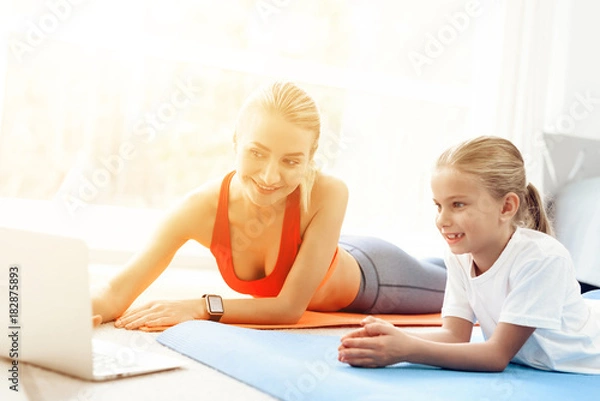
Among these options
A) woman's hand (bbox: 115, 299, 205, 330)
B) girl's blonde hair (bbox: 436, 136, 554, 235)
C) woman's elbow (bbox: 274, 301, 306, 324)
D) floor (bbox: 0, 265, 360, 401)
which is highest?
girl's blonde hair (bbox: 436, 136, 554, 235)

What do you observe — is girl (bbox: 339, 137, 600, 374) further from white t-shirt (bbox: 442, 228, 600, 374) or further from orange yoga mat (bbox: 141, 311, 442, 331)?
orange yoga mat (bbox: 141, 311, 442, 331)

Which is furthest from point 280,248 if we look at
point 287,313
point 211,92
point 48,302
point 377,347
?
point 211,92

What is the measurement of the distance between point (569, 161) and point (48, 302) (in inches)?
108

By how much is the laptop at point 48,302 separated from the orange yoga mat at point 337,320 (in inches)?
20.3

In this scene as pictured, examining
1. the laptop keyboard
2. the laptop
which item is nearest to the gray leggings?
the laptop keyboard

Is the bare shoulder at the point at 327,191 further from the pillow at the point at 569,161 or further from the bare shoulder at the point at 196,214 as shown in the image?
the pillow at the point at 569,161

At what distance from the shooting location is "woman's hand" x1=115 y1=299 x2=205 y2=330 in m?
1.74

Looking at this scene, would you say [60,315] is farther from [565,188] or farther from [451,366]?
[565,188]

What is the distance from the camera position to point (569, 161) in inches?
132

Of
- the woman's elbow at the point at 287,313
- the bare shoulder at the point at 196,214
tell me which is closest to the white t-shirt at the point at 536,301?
the woman's elbow at the point at 287,313

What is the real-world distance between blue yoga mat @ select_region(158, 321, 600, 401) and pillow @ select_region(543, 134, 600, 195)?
193 cm

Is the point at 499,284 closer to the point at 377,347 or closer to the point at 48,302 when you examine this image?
the point at 377,347

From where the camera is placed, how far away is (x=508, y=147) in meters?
1.55

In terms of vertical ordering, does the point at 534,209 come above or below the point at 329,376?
above
